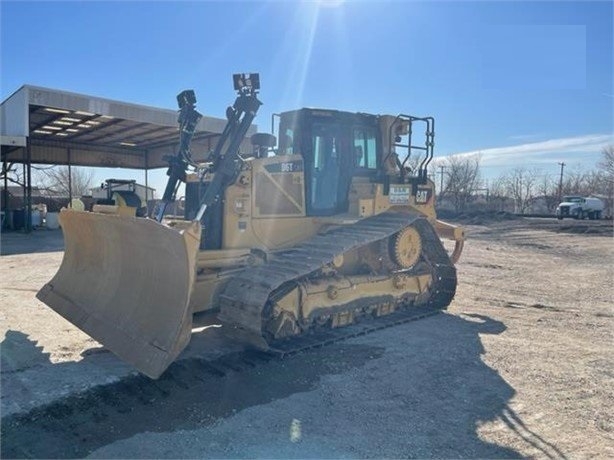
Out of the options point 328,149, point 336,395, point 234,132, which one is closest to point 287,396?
point 336,395

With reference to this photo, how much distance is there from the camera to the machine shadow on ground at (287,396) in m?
3.66

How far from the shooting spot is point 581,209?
36.1 metres

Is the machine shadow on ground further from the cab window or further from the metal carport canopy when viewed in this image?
the metal carport canopy

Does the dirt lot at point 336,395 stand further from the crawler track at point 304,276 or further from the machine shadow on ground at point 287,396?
the crawler track at point 304,276

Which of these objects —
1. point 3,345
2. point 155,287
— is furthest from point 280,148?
point 3,345

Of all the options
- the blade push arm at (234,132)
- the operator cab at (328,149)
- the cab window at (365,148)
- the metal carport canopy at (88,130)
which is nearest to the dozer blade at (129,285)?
the blade push arm at (234,132)

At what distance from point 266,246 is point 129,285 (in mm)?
1793

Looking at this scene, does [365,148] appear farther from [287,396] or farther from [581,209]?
[581,209]

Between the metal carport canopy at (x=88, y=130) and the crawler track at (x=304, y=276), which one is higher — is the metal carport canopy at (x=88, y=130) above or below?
above

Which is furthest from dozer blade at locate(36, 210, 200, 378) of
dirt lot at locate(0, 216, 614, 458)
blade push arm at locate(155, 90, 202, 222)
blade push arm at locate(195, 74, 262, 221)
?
blade push arm at locate(195, 74, 262, 221)

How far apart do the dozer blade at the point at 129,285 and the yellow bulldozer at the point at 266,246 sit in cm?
2

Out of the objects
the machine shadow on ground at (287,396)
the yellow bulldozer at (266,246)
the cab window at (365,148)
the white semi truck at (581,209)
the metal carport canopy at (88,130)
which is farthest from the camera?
the white semi truck at (581,209)

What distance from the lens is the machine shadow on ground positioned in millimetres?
3658

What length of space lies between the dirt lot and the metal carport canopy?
280 inches
